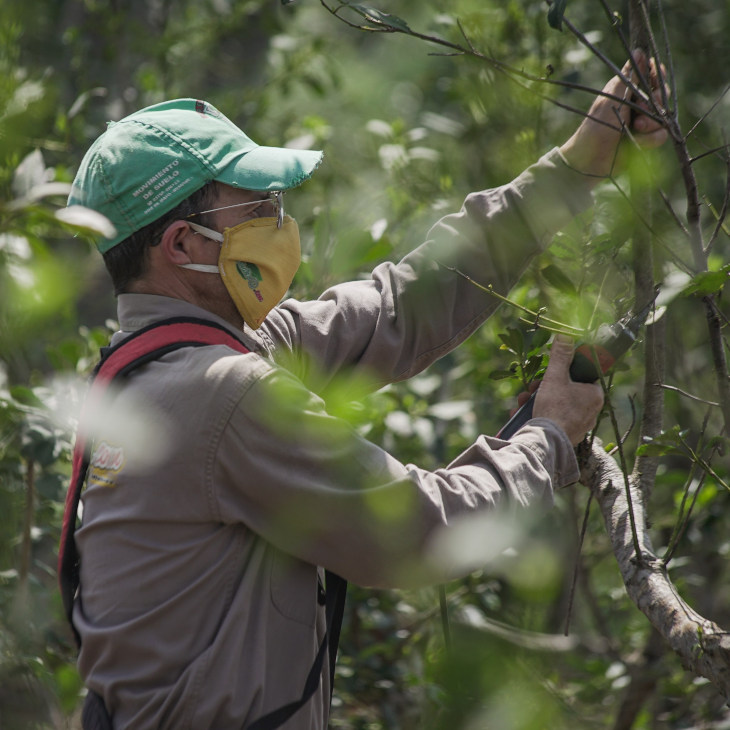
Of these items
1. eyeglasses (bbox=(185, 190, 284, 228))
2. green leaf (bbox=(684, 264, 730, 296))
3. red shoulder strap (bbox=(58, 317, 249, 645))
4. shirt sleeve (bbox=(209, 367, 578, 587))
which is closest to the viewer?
green leaf (bbox=(684, 264, 730, 296))

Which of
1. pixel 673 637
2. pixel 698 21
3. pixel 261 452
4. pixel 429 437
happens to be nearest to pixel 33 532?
pixel 429 437

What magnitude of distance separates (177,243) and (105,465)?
1.45 feet

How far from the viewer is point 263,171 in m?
1.83

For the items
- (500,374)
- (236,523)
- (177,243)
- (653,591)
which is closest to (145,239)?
(177,243)

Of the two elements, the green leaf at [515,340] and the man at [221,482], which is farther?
the green leaf at [515,340]

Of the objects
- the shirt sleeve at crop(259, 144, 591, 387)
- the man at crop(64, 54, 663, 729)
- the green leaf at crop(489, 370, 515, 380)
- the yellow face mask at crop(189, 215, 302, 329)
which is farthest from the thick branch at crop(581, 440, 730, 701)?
the yellow face mask at crop(189, 215, 302, 329)

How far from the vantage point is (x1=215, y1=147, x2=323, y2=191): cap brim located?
1813mm

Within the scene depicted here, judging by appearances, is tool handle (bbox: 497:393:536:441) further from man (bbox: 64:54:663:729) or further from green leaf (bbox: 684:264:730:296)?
green leaf (bbox: 684:264:730:296)

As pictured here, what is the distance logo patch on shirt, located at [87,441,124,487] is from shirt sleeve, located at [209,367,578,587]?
0.18m

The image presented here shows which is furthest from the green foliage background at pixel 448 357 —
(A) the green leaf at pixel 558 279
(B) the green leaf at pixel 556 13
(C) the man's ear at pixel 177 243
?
(B) the green leaf at pixel 556 13

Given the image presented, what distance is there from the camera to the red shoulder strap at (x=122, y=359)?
5.35 feet

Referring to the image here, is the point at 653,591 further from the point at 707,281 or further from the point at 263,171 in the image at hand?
the point at 263,171

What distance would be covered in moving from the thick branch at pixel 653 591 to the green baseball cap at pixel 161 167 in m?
0.80

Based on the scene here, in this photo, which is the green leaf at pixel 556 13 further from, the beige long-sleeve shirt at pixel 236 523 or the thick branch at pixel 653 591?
the thick branch at pixel 653 591
